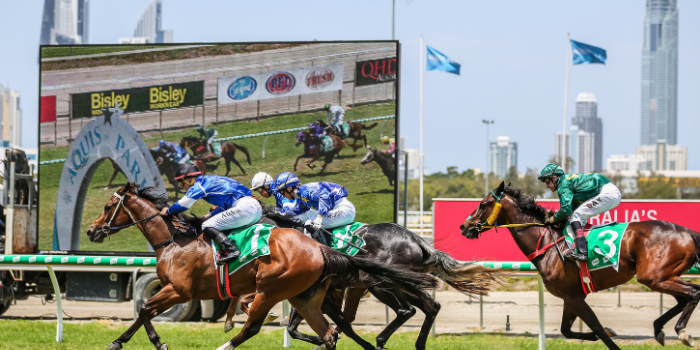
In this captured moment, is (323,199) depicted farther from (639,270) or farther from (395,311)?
(639,270)

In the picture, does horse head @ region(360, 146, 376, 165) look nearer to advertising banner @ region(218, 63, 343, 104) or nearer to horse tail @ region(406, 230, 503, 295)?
advertising banner @ region(218, 63, 343, 104)

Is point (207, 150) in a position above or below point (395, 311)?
above

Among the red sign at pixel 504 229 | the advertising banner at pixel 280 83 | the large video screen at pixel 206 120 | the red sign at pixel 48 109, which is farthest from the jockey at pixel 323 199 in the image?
the red sign at pixel 48 109

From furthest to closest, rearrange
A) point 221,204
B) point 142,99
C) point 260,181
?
point 142,99, point 260,181, point 221,204

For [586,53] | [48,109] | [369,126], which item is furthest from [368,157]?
[586,53]

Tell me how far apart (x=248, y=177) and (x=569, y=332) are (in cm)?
452

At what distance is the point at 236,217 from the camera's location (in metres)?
6.78

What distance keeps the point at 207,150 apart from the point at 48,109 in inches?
91.1

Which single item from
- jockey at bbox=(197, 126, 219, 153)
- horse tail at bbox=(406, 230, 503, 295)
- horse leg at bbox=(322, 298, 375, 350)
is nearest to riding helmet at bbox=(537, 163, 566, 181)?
horse tail at bbox=(406, 230, 503, 295)

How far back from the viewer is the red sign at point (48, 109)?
1063 cm

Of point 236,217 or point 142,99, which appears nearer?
point 236,217

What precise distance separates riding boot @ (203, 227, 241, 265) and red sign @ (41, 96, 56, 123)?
4968 millimetres

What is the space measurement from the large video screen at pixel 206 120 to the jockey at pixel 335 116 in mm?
15

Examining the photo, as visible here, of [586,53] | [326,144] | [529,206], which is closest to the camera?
[529,206]
